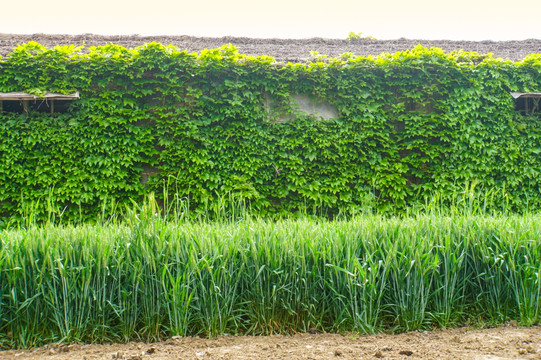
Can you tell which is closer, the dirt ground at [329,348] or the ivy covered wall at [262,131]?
the dirt ground at [329,348]

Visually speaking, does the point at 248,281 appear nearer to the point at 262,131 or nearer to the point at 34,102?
the point at 262,131

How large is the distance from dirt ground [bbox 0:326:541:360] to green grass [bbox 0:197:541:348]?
149 mm

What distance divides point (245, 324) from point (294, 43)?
7435mm

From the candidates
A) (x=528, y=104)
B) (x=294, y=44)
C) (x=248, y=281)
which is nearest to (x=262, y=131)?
(x=294, y=44)

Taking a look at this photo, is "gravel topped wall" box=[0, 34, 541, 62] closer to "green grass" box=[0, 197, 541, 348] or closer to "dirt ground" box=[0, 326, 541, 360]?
"green grass" box=[0, 197, 541, 348]

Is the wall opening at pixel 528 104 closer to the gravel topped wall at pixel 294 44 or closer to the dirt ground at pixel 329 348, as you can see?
the gravel topped wall at pixel 294 44

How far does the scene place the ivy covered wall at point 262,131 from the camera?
6379 mm

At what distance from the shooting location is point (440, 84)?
290 inches

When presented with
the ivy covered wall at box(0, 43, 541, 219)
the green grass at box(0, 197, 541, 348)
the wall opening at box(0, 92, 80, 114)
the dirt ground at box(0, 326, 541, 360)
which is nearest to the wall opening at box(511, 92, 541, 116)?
the ivy covered wall at box(0, 43, 541, 219)

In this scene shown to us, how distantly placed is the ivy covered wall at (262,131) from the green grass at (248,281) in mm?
2746

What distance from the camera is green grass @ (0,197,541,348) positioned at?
10.7 ft

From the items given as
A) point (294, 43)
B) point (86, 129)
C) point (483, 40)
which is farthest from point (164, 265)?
point (483, 40)

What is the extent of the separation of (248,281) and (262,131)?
379 cm

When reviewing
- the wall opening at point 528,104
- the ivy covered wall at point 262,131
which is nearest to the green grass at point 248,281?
the ivy covered wall at point 262,131
